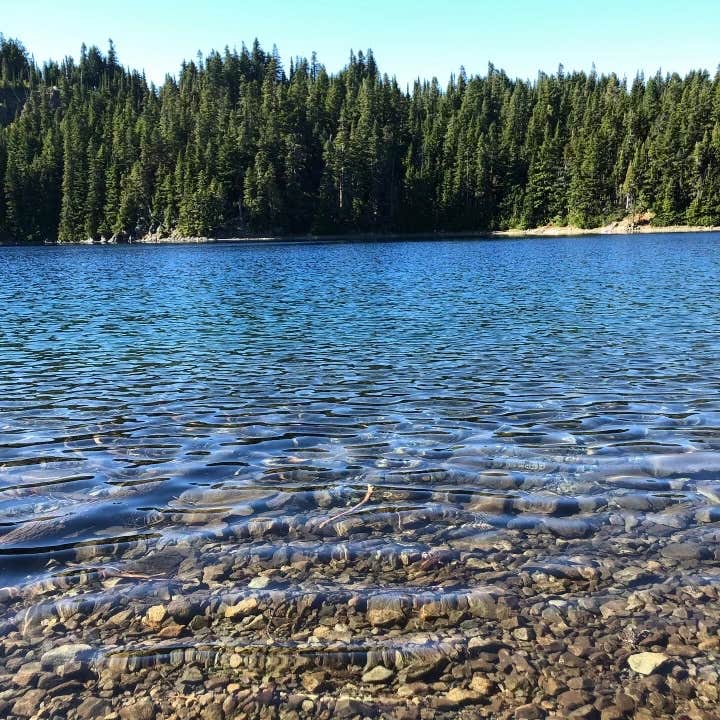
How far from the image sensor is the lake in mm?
4137

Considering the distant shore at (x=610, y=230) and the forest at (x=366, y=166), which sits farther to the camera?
the forest at (x=366, y=166)

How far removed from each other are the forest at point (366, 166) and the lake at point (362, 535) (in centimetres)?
12068

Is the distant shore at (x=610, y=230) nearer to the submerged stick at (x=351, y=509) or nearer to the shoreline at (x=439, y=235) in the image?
the shoreline at (x=439, y=235)

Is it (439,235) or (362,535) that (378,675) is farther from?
(439,235)

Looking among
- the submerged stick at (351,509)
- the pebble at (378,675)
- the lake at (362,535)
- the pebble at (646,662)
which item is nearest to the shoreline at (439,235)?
the lake at (362,535)

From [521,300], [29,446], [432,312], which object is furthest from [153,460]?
[521,300]

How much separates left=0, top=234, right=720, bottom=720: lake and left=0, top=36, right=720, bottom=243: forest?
120682 mm

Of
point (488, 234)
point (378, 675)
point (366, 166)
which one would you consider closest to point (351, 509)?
point (378, 675)

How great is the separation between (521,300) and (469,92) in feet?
530

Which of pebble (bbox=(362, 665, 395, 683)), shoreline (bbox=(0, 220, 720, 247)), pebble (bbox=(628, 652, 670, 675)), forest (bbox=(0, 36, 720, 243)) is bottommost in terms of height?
pebble (bbox=(362, 665, 395, 683))

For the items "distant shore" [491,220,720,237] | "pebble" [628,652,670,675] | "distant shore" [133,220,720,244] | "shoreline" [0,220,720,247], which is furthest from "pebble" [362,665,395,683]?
"distant shore" [133,220,720,244]

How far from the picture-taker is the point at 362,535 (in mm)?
6180

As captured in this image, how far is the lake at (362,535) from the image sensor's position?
13.6 feet

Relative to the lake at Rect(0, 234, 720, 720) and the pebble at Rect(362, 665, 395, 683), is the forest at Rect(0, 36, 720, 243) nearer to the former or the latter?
the lake at Rect(0, 234, 720, 720)
